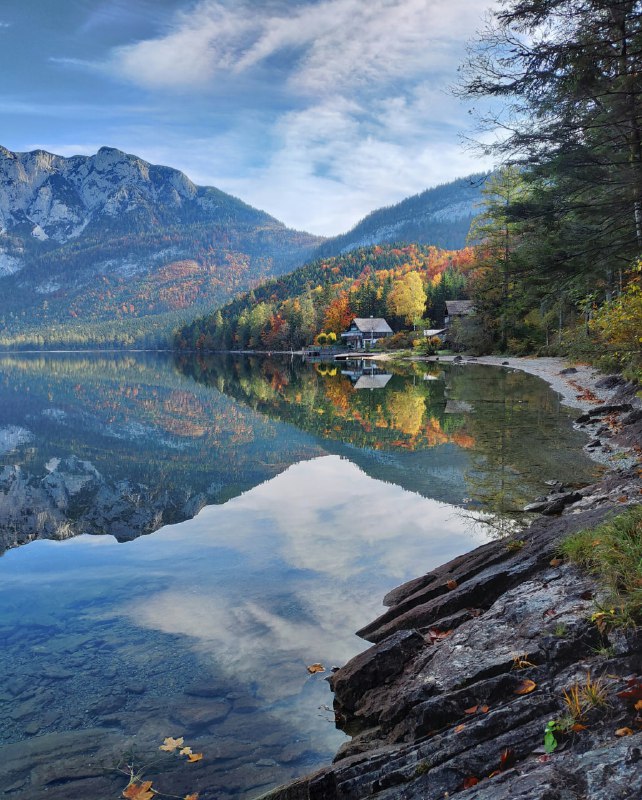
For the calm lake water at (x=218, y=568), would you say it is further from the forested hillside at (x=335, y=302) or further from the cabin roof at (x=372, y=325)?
the cabin roof at (x=372, y=325)

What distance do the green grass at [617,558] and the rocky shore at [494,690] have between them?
142 millimetres

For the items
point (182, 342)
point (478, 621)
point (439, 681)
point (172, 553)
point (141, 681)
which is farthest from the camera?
point (182, 342)

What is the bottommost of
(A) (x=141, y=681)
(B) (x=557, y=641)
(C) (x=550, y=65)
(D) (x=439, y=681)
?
(A) (x=141, y=681)

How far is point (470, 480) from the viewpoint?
1453 centimetres

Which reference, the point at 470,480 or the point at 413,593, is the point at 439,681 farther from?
the point at 470,480

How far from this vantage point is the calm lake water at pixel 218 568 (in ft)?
18.4

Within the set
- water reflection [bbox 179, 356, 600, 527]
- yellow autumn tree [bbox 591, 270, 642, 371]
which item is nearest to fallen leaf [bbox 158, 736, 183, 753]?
water reflection [bbox 179, 356, 600, 527]

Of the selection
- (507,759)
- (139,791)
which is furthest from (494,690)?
(139,791)

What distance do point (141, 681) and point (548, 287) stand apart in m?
12.5

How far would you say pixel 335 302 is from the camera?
412 ft

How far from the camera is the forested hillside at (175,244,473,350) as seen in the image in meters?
105

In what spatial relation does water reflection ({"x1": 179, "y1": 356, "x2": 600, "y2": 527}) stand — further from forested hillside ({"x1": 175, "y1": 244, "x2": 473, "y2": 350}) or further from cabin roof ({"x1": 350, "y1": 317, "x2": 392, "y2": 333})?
cabin roof ({"x1": 350, "y1": 317, "x2": 392, "y2": 333})

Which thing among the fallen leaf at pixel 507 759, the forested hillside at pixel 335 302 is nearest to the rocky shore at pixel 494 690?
the fallen leaf at pixel 507 759

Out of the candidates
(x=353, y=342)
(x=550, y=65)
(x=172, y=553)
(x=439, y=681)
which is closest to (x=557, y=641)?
(x=439, y=681)
